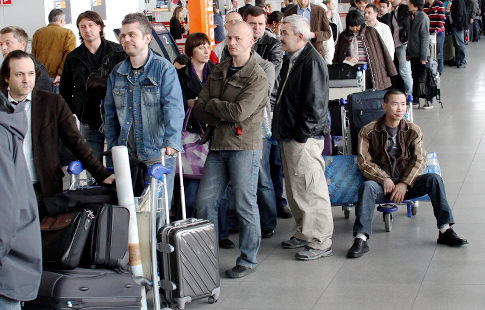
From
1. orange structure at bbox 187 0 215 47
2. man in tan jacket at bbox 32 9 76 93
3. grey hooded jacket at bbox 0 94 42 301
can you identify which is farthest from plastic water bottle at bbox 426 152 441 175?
orange structure at bbox 187 0 215 47

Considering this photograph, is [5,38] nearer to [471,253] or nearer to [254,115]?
[254,115]

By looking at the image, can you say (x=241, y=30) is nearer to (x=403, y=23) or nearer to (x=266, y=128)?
(x=266, y=128)

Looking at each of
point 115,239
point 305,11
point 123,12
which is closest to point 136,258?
point 115,239

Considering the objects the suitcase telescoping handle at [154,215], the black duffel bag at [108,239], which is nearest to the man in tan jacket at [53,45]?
the suitcase telescoping handle at [154,215]

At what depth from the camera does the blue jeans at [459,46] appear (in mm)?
20609

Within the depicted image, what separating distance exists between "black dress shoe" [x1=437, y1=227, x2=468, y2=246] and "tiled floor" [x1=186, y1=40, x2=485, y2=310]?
0.20 ft

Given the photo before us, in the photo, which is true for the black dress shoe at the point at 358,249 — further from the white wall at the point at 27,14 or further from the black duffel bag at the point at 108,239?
the white wall at the point at 27,14

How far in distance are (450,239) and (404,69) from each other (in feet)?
26.2

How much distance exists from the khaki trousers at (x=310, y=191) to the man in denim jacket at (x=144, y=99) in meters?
1.11

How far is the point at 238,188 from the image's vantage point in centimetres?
599

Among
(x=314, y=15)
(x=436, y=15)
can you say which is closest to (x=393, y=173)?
(x=314, y=15)

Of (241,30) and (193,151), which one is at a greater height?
(241,30)

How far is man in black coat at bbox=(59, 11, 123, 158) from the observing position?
704cm

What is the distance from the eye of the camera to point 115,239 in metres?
4.74
